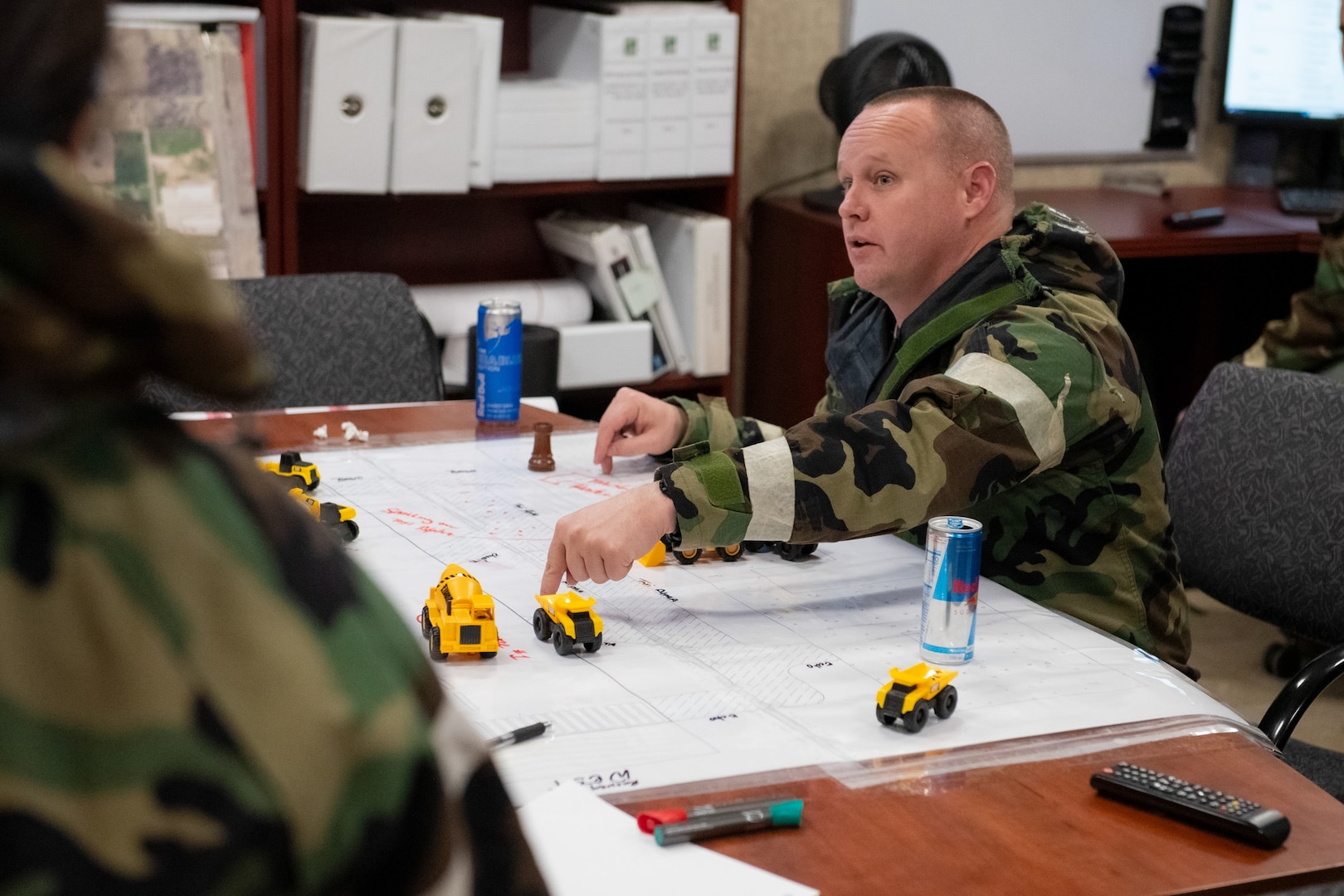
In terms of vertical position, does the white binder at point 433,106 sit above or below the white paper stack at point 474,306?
above

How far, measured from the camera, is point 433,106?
116 inches

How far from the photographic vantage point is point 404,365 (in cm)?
240

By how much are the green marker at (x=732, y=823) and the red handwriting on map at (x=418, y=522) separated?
2.25 feet

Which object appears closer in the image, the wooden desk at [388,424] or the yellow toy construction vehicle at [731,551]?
the yellow toy construction vehicle at [731,551]

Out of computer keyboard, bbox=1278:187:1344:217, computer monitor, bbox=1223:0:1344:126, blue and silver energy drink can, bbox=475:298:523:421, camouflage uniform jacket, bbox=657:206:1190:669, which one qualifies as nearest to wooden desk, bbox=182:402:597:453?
blue and silver energy drink can, bbox=475:298:523:421

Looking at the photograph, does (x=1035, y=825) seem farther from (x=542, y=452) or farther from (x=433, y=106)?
(x=433, y=106)

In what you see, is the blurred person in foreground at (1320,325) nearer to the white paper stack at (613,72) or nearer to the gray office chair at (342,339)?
the white paper stack at (613,72)

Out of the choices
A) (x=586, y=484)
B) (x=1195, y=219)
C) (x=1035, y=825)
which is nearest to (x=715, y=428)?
(x=586, y=484)

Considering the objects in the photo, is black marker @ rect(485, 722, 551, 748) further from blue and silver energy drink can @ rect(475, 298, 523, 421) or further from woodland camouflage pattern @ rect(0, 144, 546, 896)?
blue and silver energy drink can @ rect(475, 298, 523, 421)

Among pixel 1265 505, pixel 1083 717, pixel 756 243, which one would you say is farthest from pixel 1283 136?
pixel 1083 717

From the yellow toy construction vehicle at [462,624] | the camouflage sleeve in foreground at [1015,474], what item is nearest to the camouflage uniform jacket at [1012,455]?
the camouflage sleeve in foreground at [1015,474]

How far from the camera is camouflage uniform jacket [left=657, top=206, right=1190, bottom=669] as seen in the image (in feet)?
4.55

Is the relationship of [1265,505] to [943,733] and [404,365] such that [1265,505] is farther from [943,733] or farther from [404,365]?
[404,365]

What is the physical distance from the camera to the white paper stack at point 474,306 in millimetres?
3143
